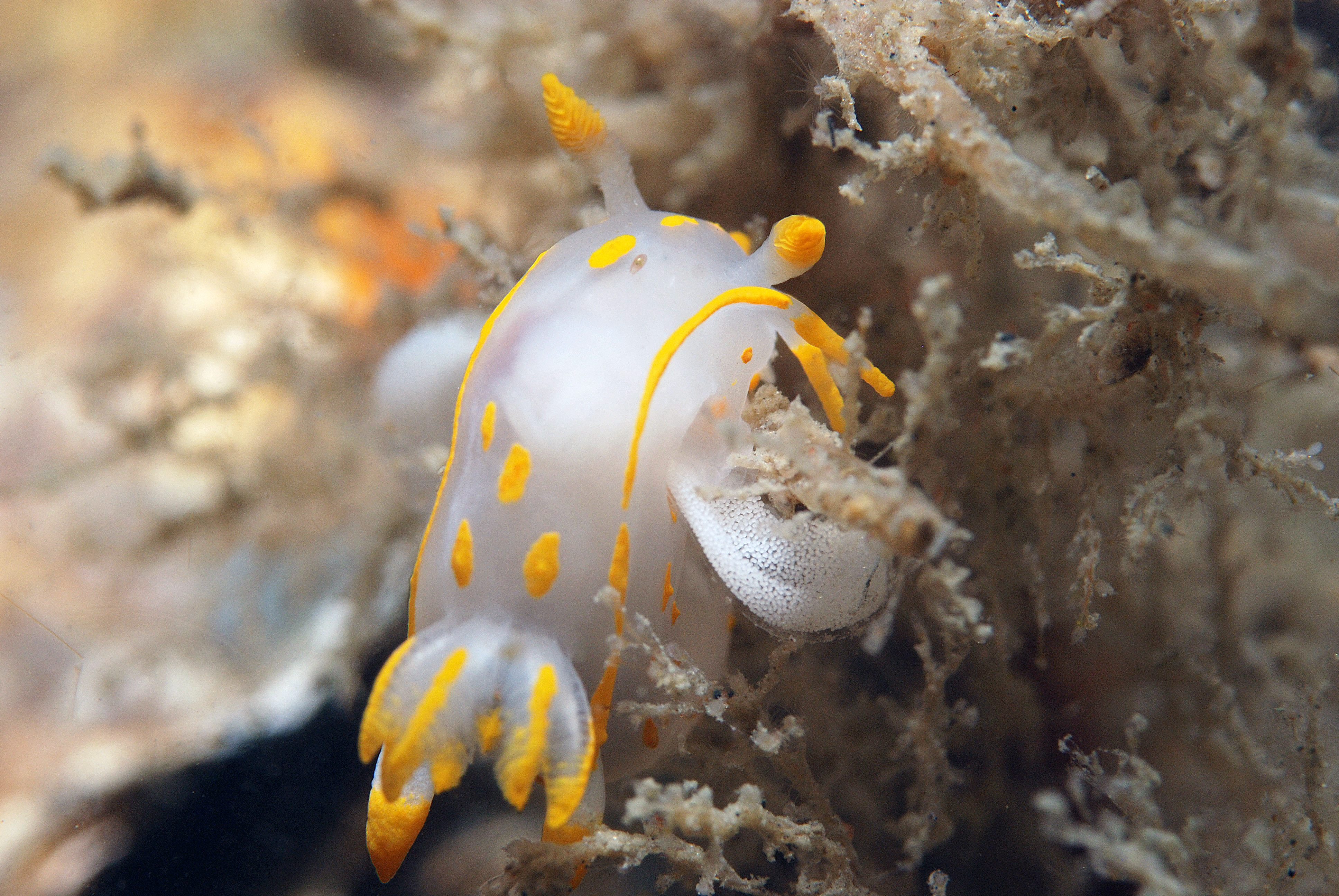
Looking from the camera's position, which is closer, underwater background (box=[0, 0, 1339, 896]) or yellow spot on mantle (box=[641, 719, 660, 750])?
underwater background (box=[0, 0, 1339, 896])

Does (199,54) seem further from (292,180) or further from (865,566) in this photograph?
(865,566)

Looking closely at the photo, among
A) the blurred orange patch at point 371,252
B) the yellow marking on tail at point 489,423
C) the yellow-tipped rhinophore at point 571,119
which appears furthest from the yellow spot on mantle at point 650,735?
the blurred orange patch at point 371,252

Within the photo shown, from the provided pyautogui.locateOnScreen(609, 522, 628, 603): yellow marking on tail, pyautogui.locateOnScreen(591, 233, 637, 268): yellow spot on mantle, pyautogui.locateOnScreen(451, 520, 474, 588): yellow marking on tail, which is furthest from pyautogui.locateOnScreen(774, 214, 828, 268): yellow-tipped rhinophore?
pyautogui.locateOnScreen(451, 520, 474, 588): yellow marking on tail

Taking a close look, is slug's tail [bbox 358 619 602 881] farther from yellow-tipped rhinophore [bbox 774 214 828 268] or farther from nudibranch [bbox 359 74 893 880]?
yellow-tipped rhinophore [bbox 774 214 828 268]

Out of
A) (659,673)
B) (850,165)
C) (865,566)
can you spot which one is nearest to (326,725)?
(659,673)

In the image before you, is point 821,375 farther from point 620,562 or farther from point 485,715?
point 485,715

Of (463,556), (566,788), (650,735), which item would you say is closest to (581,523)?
Result: (463,556)
